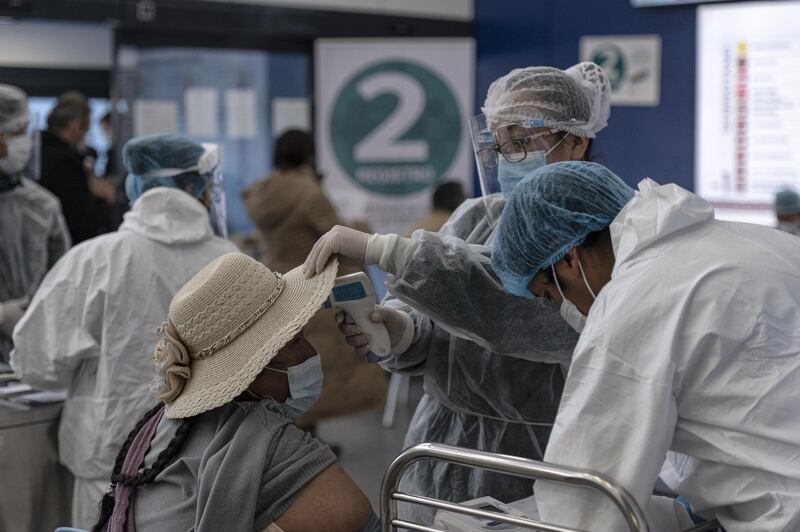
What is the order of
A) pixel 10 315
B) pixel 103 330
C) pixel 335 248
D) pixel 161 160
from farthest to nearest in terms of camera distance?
1. pixel 10 315
2. pixel 161 160
3. pixel 103 330
4. pixel 335 248

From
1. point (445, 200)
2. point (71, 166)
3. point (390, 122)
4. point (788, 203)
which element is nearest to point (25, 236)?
point (71, 166)

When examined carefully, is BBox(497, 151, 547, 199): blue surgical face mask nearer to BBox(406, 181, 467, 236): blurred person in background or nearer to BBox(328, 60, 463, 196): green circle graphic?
BBox(406, 181, 467, 236): blurred person in background

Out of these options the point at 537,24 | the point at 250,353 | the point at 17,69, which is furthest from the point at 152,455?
the point at 17,69

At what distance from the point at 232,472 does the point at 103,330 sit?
1004mm

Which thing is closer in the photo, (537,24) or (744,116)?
(744,116)

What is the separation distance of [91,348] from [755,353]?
163 cm

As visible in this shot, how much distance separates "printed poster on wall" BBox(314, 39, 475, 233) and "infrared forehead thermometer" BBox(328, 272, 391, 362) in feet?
12.5

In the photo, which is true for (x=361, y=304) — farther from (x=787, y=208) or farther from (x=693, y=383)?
(x=787, y=208)

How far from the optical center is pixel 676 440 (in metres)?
1.37

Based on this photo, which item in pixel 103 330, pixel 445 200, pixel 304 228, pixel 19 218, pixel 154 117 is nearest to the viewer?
pixel 103 330

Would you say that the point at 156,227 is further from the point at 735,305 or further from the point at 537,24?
the point at 537,24

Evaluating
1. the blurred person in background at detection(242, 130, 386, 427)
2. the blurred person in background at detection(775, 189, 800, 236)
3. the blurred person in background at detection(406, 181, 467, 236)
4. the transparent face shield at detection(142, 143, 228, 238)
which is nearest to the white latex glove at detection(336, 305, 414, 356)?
the transparent face shield at detection(142, 143, 228, 238)

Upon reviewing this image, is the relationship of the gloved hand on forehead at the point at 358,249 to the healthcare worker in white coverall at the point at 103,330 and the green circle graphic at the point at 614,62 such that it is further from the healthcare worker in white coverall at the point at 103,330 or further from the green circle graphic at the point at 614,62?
the green circle graphic at the point at 614,62

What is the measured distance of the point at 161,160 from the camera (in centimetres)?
262
